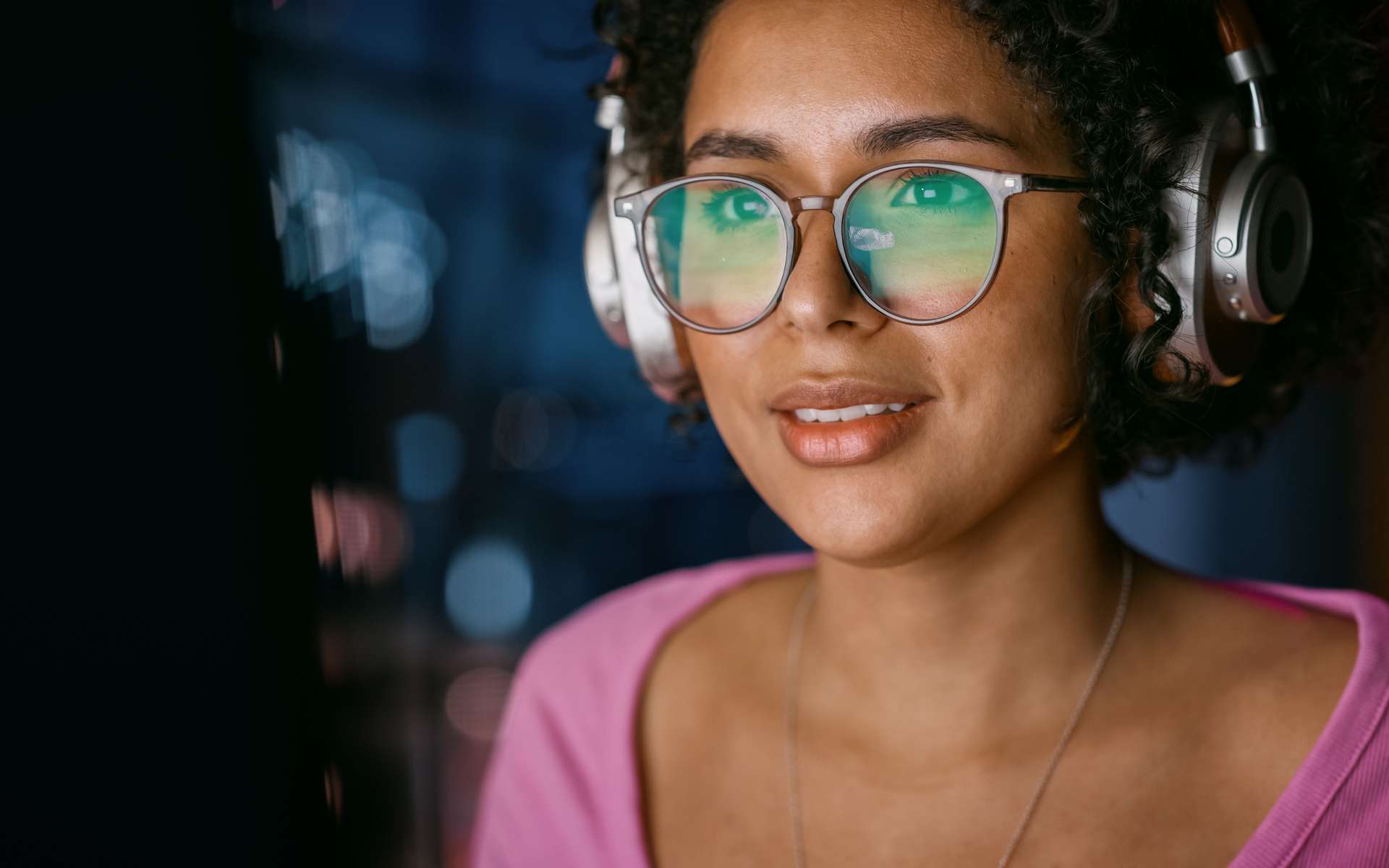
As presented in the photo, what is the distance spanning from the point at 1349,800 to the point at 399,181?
159cm

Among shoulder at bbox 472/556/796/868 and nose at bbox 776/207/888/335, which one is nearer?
nose at bbox 776/207/888/335

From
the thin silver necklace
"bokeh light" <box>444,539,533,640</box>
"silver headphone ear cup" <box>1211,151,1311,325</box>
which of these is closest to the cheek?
"silver headphone ear cup" <box>1211,151,1311,325</box>

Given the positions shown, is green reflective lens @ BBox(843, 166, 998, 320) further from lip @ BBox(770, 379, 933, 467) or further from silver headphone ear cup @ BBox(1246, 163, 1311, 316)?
silver headphone ear cup @ BBox(1246, 163, 1311, 316)

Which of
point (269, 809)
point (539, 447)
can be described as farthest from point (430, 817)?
point (269, 809)

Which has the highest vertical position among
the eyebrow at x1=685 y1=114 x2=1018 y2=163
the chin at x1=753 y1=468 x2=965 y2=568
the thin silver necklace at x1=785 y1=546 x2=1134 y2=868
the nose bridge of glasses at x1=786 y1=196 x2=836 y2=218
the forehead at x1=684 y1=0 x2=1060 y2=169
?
the forehead at x1=684 y1=0 x2=1060 y2=169

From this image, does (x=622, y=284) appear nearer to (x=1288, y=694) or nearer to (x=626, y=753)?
(x=626, y=753)

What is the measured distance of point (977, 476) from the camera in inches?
39.8

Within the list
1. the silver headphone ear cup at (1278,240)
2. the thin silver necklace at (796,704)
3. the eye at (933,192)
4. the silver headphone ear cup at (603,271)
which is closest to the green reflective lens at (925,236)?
the eye at (933,192)

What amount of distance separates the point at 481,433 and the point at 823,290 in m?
1.22

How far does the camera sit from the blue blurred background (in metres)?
1.63

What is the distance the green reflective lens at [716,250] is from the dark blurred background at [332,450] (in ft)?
1.17

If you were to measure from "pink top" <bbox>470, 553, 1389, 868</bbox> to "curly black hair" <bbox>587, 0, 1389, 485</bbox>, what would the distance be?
266mm

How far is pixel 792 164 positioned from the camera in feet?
3.34

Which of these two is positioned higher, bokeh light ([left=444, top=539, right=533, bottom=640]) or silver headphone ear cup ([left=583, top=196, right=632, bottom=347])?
silver headphone ear cup ([left=583, top=196, right=632, bottom=347])
